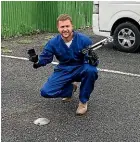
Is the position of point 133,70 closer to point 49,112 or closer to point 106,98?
point 106,98

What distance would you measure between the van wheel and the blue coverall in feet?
11.3

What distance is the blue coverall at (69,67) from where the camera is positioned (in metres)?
4.51

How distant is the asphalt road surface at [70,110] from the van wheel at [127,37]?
1243mm

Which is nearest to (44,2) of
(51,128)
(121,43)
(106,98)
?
(121,43)

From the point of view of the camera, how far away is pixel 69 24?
4.42 meters

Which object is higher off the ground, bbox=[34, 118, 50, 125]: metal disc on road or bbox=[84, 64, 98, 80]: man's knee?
bbox=[84, 64, 98, 80]: man's knee

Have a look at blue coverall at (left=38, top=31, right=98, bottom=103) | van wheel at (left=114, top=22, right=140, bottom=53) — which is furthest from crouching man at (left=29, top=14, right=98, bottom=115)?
van wheel at (left=114, top=22, right=140, bottom=53)

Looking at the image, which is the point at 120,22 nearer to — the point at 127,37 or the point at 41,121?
the point at 127,37

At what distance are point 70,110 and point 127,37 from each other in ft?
12.3

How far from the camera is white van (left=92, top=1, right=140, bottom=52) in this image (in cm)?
782

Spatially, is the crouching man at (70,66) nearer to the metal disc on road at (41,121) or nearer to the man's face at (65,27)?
the man's face at (65,27)

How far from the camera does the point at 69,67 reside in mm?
4602

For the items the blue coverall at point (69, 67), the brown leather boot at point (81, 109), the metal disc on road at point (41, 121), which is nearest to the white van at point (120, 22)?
the blue coverall at point (69, 67)

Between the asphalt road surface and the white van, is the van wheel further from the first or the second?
the asphalt road surface
